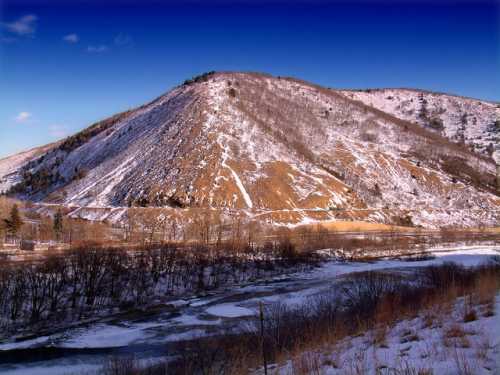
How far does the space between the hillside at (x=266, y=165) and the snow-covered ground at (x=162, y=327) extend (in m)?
25.5

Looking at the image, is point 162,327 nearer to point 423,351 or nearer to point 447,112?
point 423,351

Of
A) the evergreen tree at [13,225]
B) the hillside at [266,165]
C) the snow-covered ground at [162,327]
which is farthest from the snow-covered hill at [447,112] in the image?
the evergreen tree at [13,225]

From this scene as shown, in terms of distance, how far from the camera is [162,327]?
24.6 meters

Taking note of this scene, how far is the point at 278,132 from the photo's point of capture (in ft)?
311

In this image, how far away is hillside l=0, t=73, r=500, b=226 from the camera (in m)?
66.4

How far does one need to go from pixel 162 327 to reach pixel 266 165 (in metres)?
52.1

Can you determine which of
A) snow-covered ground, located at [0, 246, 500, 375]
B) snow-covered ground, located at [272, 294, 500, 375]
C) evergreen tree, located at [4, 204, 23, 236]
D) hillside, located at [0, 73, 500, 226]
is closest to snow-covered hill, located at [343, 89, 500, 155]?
hillside, located at [0, 73, 500, 226]

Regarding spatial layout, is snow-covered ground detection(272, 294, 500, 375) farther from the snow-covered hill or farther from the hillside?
the snow-covered hill

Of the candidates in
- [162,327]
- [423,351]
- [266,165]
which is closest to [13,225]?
[162,327]

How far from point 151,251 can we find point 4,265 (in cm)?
1183

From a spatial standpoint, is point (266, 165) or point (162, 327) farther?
point (266, 165)

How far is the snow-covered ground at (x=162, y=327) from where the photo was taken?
19172 mm

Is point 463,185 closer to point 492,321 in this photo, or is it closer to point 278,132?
point 278,132

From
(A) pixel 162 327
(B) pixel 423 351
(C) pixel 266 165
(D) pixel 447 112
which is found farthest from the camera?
(D) pixel 447 112
